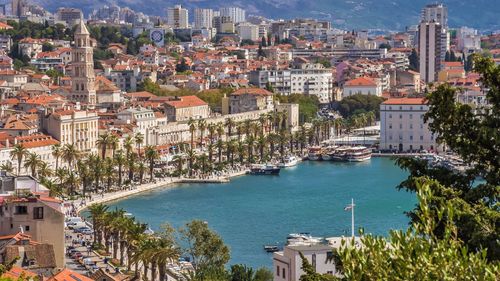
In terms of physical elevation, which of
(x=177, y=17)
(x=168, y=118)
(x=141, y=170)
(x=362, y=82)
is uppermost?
(x=177, y=17)

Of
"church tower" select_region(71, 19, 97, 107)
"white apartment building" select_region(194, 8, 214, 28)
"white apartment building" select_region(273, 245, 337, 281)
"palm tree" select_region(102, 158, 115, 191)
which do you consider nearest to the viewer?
"white apartment building" select_region(273, 245, 337, 281)

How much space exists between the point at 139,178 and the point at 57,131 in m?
4.33

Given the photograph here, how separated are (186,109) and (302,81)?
51.8 ft

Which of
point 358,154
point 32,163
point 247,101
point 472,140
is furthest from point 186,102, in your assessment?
point 472,140

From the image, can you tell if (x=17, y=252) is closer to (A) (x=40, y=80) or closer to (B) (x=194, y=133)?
(B) (x=194, y=133)

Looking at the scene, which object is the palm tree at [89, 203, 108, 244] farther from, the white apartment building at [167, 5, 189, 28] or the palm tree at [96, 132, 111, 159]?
the white apartment building at [167, 5, 189, 28]

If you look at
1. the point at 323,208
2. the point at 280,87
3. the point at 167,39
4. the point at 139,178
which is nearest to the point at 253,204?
the point at 323,208

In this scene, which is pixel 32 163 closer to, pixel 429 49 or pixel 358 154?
pixel 358 154

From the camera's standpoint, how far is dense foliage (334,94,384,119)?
65188 millimetres

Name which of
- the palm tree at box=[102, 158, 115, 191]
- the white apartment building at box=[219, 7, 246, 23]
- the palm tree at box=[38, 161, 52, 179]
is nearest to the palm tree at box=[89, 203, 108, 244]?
the palm tree at box=[38, 161, 52, 179]

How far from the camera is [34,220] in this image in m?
19.7

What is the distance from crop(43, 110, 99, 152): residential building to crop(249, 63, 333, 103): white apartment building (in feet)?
82.1

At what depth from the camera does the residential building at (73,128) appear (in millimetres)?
43375

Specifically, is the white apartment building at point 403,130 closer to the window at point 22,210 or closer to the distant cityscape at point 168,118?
the distant cityscape at point 168,118
